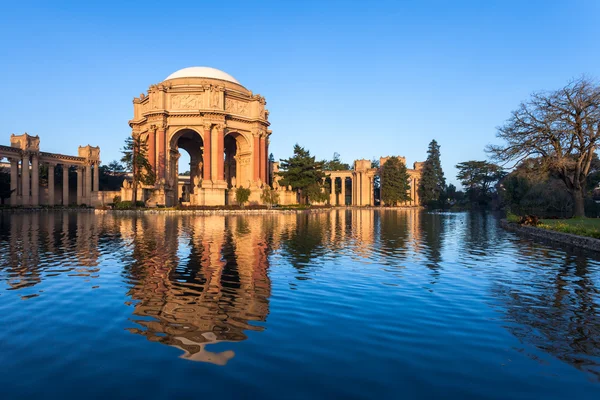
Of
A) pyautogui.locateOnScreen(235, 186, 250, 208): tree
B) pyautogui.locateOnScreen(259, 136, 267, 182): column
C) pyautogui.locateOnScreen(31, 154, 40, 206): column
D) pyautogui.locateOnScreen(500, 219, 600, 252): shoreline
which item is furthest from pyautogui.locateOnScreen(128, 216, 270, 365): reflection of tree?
pyautogui.locateOnScreen(31, 154, 40, 206): column

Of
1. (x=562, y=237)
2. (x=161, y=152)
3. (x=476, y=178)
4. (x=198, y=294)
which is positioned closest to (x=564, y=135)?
(x=562, y=237)

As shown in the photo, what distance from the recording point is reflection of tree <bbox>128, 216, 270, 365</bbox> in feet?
19.5

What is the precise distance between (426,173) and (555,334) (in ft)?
291

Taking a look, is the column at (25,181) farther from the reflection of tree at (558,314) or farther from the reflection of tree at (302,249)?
the reflection of tree at (558,314)

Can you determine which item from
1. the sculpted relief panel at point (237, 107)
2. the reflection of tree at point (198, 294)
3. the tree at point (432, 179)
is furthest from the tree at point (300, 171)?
the reflection of tree at point (198, 294)

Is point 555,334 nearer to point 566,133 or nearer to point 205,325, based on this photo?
point 205,325

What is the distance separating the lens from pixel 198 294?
8.27 meters

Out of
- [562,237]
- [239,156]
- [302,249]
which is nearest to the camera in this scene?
[302,249]

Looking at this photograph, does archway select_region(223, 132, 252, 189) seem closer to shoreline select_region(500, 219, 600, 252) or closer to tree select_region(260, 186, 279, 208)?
tree select_region(260, 186, 279, 208)

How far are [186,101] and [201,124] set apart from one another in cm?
391

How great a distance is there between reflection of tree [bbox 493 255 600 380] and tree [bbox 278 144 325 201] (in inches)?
1955

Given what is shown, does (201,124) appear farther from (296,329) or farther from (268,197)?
(296,329)

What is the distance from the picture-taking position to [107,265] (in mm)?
11469

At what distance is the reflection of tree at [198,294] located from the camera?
19.5ft
